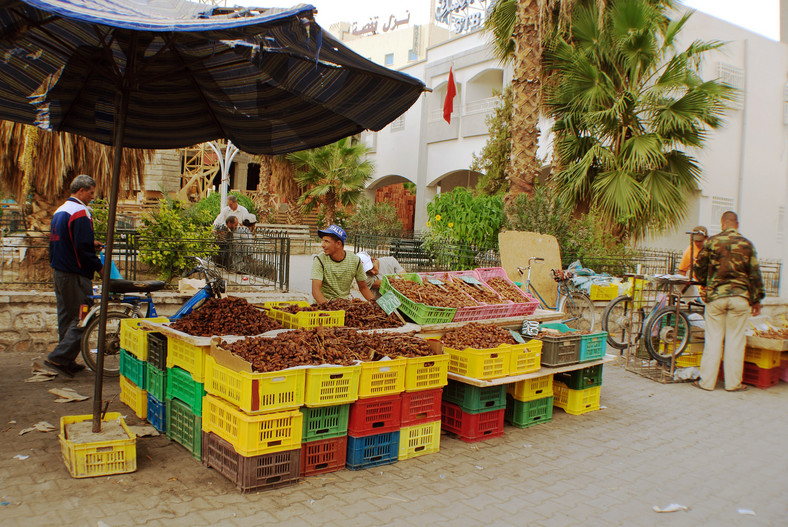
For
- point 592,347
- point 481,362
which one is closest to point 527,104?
point 592,347

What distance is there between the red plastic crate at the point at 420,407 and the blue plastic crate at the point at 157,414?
2.09m

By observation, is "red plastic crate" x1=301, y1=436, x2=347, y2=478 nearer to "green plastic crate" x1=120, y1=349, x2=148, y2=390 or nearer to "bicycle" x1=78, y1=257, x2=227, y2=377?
"green plastic crate" x1=120, y1=349, x2=148, y2=390

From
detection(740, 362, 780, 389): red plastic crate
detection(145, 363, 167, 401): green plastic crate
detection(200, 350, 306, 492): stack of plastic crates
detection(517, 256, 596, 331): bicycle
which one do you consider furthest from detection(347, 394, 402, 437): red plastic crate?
detection(740, 362, 780, 389): red plastic crate

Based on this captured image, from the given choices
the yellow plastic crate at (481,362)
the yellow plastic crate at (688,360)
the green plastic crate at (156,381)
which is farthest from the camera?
the yellow plastic crate at (688,360)

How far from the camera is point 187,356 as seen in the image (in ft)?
15.3

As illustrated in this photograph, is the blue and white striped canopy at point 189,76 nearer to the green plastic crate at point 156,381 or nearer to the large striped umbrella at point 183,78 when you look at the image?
the large striped umbrella at point 183,78

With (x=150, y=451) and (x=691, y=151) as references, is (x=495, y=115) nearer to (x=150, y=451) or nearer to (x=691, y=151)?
(x=691, y=151)

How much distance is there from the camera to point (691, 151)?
18281 mm

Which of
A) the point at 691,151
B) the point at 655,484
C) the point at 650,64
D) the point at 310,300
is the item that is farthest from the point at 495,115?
the point at 655,484

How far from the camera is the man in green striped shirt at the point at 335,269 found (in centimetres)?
654

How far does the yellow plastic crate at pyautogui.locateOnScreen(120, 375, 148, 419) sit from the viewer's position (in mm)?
5496

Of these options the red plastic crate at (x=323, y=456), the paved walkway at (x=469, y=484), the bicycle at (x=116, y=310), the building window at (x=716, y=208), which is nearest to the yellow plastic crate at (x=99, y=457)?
the paved walkway at (x=469, y=484)

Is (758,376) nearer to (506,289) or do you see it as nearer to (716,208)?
(506,289)

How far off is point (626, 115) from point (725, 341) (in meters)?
6.94
